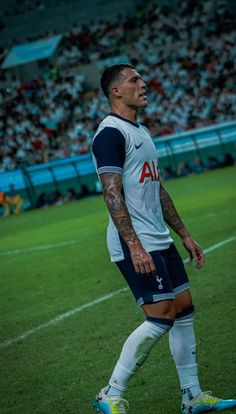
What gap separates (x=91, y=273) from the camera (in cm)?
1066

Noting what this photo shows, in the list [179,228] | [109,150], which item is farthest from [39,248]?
[109,150]

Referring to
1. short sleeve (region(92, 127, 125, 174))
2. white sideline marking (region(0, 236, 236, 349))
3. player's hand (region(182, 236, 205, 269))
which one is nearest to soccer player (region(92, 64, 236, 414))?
short sleeve (region(92, 127, 125, 174))

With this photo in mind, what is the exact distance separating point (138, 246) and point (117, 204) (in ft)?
0.96

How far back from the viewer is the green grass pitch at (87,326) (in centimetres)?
525

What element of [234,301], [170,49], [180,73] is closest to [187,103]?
[180,73]

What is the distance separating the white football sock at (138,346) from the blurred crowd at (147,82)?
26.6 meters

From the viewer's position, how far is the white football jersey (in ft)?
14.3

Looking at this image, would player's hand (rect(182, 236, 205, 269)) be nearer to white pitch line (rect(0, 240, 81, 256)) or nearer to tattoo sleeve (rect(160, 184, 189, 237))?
tattoo sleeve (rect(160, 184, 189, 237))

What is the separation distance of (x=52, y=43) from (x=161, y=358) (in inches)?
1434

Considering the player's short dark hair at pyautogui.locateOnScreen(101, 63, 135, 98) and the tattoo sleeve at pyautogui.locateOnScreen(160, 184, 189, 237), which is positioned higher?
the player's short dark hair at pyautogui.locateOnScreen(101, 63, 135, 98)

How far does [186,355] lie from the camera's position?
4652mm

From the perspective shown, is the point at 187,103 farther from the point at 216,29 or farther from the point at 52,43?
the point at 52,43

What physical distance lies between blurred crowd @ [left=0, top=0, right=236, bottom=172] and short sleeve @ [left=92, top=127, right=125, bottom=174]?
26476 millimetres

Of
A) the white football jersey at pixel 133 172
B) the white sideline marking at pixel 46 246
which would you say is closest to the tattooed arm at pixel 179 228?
the white football jersey at pixel 133 172
